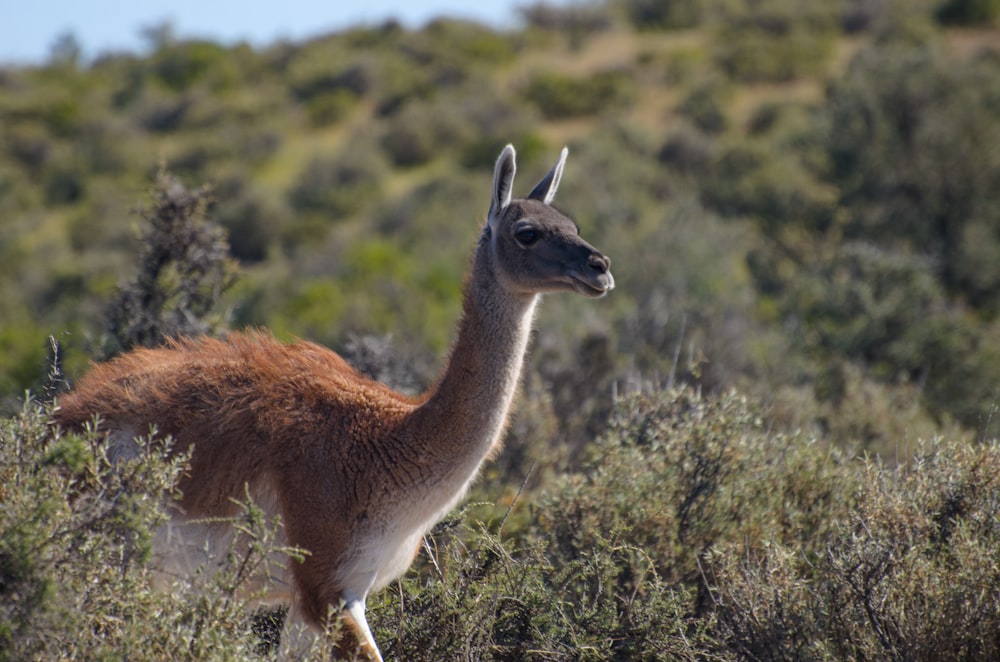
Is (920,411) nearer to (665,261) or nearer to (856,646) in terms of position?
(856,646)

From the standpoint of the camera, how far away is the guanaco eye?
4.92 m

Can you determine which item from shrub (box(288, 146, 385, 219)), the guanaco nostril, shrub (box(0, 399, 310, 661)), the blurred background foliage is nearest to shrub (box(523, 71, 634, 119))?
the blurred background foliage

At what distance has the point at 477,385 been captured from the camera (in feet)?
15.4

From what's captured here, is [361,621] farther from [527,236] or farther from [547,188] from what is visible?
[547,188]

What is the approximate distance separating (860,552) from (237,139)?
30.7 m

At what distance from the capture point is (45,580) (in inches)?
140

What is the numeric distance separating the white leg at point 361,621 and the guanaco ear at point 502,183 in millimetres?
1883

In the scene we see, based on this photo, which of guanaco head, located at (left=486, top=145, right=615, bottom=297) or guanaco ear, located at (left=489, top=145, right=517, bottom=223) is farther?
guanaco ear, located at (left=489, top=145, right=517, bottom=223)

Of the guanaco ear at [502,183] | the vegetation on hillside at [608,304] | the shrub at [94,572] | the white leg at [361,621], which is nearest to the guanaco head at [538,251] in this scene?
the guanaco ear at [502,183]

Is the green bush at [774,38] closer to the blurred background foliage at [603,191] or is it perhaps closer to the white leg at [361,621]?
the blurred background foliage at [603,191]

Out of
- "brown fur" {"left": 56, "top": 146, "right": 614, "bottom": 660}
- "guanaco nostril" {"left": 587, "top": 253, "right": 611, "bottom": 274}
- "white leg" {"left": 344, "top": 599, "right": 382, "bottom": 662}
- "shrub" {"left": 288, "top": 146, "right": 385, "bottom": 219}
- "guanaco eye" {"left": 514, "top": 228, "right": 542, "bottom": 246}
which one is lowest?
"shrub" {"left": 288, "top": 146, "right": 385, "bottom": 219}

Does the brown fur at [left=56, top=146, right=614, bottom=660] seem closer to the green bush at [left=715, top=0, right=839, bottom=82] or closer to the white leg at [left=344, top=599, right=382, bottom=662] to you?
the white leg at [left=344, top=599, right=382, bottom=662]

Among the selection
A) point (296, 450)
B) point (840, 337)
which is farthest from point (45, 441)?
point (840, 337)

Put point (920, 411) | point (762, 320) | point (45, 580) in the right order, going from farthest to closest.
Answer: point (762, 320) < point (920, 411) < point (45, 580)
